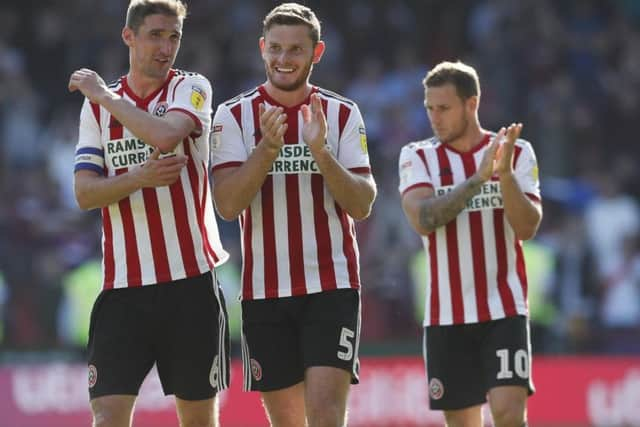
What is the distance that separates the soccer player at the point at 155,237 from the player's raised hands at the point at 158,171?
4cm

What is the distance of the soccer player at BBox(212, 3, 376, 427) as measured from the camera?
6.77m

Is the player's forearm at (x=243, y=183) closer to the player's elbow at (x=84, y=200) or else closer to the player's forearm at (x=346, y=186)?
the player's forearm at (x=346, y=186)

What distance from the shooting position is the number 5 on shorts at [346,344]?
6684 mm

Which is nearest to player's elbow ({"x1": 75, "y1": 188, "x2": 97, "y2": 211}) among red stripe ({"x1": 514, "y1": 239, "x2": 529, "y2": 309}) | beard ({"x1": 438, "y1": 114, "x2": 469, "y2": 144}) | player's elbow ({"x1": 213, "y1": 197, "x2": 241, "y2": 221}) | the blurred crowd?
player's elbow ({"x1": 213, "y1": 197, "x2": 241, "y2": 221})

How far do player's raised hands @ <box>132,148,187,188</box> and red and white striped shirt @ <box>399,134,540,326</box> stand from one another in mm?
1751

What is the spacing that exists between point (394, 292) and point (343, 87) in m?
3.84

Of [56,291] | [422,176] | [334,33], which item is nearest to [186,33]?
[334,33]

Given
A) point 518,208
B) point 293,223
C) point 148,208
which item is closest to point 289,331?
point 293,223

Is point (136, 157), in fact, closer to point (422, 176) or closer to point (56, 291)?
point (422, 176)

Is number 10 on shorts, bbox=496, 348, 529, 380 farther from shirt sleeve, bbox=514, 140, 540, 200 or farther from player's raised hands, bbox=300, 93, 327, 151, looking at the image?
player's raised hands, bbox=300, 93, 327, 151

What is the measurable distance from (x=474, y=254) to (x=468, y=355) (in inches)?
22.3

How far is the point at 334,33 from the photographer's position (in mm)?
17531

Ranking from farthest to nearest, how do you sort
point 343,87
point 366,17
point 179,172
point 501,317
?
1. point 366,17
2. point 343,87
3. point 501,317
4. point 179,172

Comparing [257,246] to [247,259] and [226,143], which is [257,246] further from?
[226,143]
